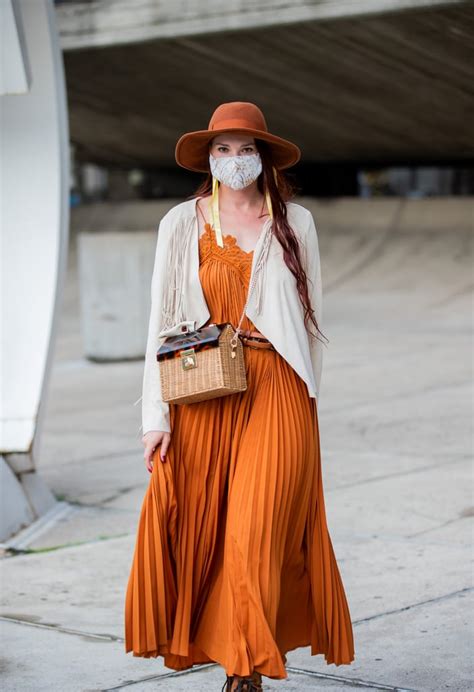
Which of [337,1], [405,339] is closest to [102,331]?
[405,339]

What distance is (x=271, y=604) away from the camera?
133 inches

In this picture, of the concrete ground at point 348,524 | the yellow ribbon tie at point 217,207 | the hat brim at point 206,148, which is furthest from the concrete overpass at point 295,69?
the yellow ribbon tie at point 217,207

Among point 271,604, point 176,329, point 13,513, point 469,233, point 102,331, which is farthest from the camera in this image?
point 469,233

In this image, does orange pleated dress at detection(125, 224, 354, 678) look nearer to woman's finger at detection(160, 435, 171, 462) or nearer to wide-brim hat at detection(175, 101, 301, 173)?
woman's finger at detection(160, 435, 171, 462)

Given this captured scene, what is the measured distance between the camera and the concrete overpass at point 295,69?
49.8 ft

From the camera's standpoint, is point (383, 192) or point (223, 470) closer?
point (223, 470)

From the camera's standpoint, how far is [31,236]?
21.0 feet

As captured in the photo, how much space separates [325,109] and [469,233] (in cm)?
312

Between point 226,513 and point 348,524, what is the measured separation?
238 centimetres

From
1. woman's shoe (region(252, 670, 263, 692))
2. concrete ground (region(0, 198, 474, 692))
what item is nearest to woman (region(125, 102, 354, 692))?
woman's shoe (region(252, 670, 263, 692))

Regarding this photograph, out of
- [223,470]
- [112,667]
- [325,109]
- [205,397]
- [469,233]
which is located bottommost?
[112,667]

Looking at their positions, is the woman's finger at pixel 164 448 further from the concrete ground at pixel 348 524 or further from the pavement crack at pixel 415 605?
the pavement crack at pixel 415 605

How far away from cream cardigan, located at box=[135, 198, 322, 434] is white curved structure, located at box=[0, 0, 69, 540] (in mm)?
2769

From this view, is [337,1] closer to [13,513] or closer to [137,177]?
[13,513]
